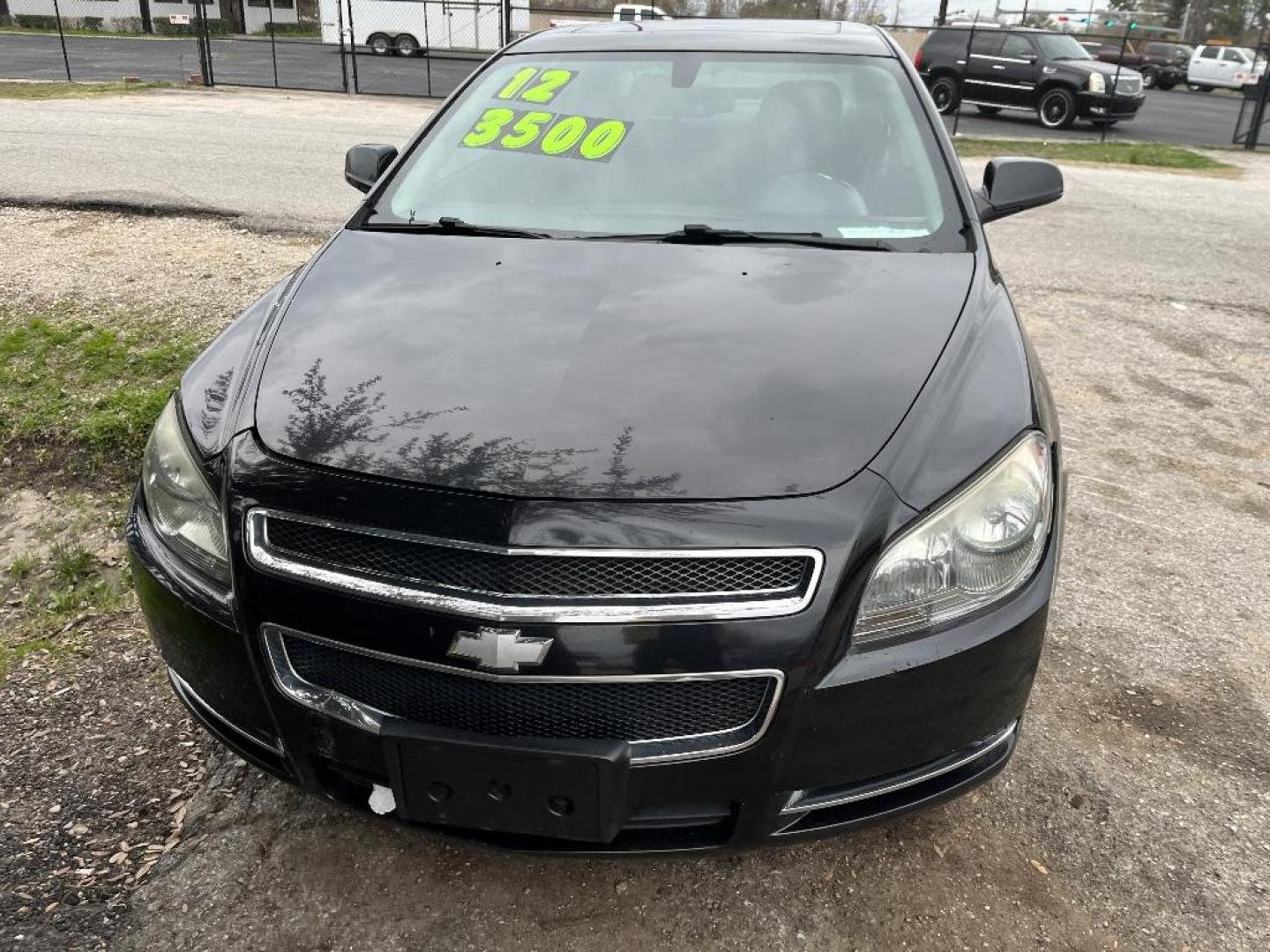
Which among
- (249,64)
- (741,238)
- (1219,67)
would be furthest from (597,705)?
(1219,67)

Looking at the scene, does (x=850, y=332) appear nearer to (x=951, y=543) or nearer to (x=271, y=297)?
(x=951, y=543)

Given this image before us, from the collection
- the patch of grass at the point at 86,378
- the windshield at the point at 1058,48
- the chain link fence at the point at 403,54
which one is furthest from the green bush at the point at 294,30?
the patch of grass at the point at 86,378

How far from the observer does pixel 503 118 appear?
323 centimetres

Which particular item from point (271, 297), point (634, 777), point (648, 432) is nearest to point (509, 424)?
point (648, 432)

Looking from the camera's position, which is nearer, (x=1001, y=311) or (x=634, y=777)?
(x=634, y=777)

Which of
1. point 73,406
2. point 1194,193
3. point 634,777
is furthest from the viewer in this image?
point 1194,193

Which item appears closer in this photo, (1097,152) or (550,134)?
(550,134)

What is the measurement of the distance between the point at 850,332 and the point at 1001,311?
475 millimetres

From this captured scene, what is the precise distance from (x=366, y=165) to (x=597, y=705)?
8.37 ft

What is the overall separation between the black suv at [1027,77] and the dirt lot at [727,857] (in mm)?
17207

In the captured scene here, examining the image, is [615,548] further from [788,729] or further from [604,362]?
[604,362]

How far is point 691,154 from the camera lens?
9.78ft

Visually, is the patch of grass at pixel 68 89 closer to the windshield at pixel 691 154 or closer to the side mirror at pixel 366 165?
the side mirror at pixel 366 165

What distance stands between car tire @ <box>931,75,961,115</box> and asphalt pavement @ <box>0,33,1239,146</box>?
0.51m
